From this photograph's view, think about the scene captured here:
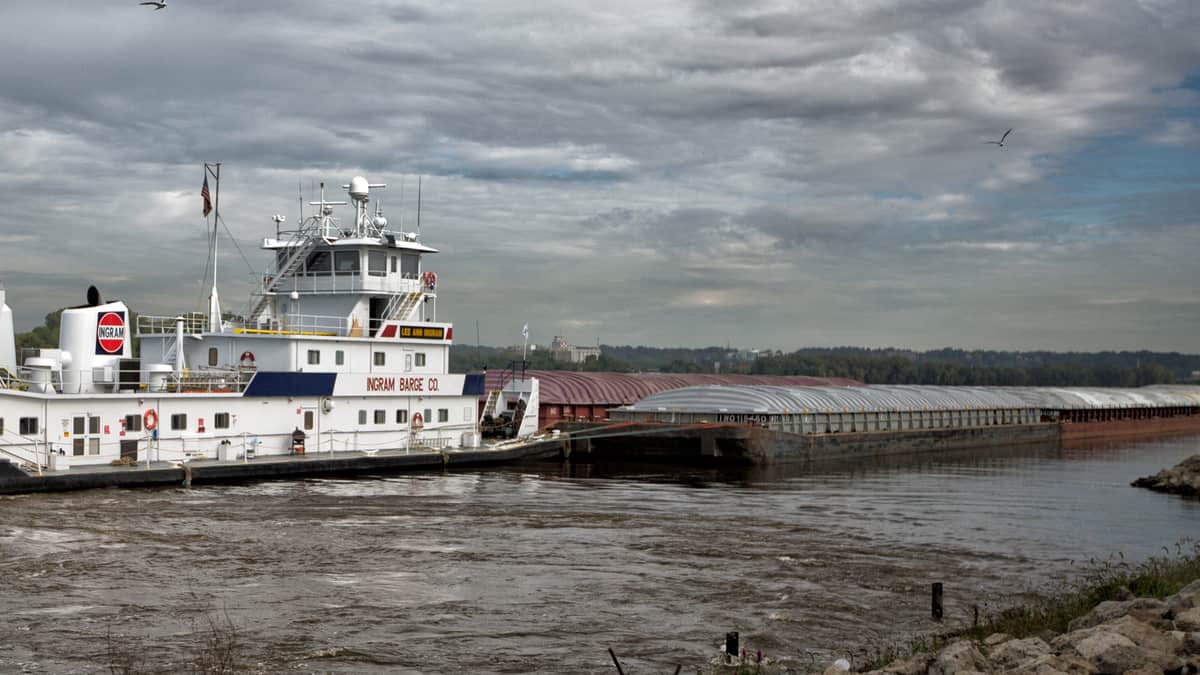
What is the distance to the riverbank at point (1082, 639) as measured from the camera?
12.3 metres

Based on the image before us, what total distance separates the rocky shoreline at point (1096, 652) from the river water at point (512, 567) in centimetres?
305

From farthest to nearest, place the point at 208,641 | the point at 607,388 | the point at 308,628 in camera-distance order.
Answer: the point at 607,388
the point at 308,628
the point at 208,641

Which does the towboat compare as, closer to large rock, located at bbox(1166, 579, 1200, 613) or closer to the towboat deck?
the towboat deck

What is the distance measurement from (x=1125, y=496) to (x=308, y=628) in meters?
30.8

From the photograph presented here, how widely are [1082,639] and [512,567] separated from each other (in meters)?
12.4

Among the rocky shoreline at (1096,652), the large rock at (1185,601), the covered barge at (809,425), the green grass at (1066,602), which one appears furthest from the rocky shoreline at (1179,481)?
the rocky shoreline at (1096,652)

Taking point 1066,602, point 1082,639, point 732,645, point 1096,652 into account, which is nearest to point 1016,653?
point 1082,639

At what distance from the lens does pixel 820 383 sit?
93750 mm

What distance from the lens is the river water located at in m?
17.0

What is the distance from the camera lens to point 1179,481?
131ft

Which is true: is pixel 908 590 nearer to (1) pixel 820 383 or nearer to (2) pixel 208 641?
(2) pixel 208 641

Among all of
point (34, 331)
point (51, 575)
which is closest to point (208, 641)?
point (51, 575)

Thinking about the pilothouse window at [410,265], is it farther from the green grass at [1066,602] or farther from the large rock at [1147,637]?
the large rock at [1147,637]

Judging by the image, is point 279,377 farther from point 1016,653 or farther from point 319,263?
point 1016,653
